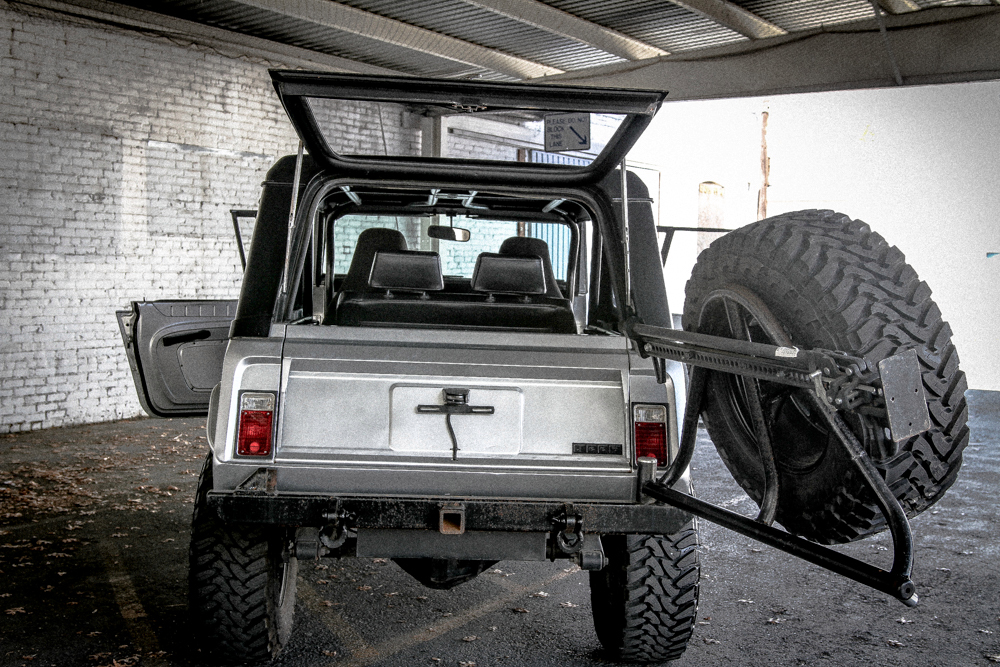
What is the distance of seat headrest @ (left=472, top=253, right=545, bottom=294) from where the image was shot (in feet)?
14.3

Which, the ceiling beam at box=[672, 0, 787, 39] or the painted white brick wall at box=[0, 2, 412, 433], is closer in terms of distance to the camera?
the painted white brick wall at box=[0, 2, 412, 433]

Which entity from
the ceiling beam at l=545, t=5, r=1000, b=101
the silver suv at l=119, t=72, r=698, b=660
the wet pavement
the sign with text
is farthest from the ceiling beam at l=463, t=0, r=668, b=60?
the silver suv at l=119, t=72, r=698, b=660

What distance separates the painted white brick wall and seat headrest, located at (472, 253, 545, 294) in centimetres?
600

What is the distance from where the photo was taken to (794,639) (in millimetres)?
3854

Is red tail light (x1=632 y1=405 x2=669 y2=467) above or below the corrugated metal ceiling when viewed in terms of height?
below

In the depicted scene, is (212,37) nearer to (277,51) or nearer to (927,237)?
(277,51)

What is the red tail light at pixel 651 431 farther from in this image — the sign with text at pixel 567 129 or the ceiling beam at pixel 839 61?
the sign with text at pixel 567 129

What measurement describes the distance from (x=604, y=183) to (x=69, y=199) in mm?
6806

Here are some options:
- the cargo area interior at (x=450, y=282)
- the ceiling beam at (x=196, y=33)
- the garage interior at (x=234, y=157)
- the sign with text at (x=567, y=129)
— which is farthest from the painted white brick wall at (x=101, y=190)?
the cargo area interior at (x=450, y=282)

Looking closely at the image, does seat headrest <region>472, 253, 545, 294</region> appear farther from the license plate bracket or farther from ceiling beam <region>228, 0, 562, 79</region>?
ceiling beam <region>228, 0, 562, 79</region>

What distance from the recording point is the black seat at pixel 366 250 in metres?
5.18

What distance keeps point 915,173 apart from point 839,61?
4.72 metres

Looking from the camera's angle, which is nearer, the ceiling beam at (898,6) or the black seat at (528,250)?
the black seat at (528,250)

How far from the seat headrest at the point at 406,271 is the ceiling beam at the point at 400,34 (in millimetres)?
4663
